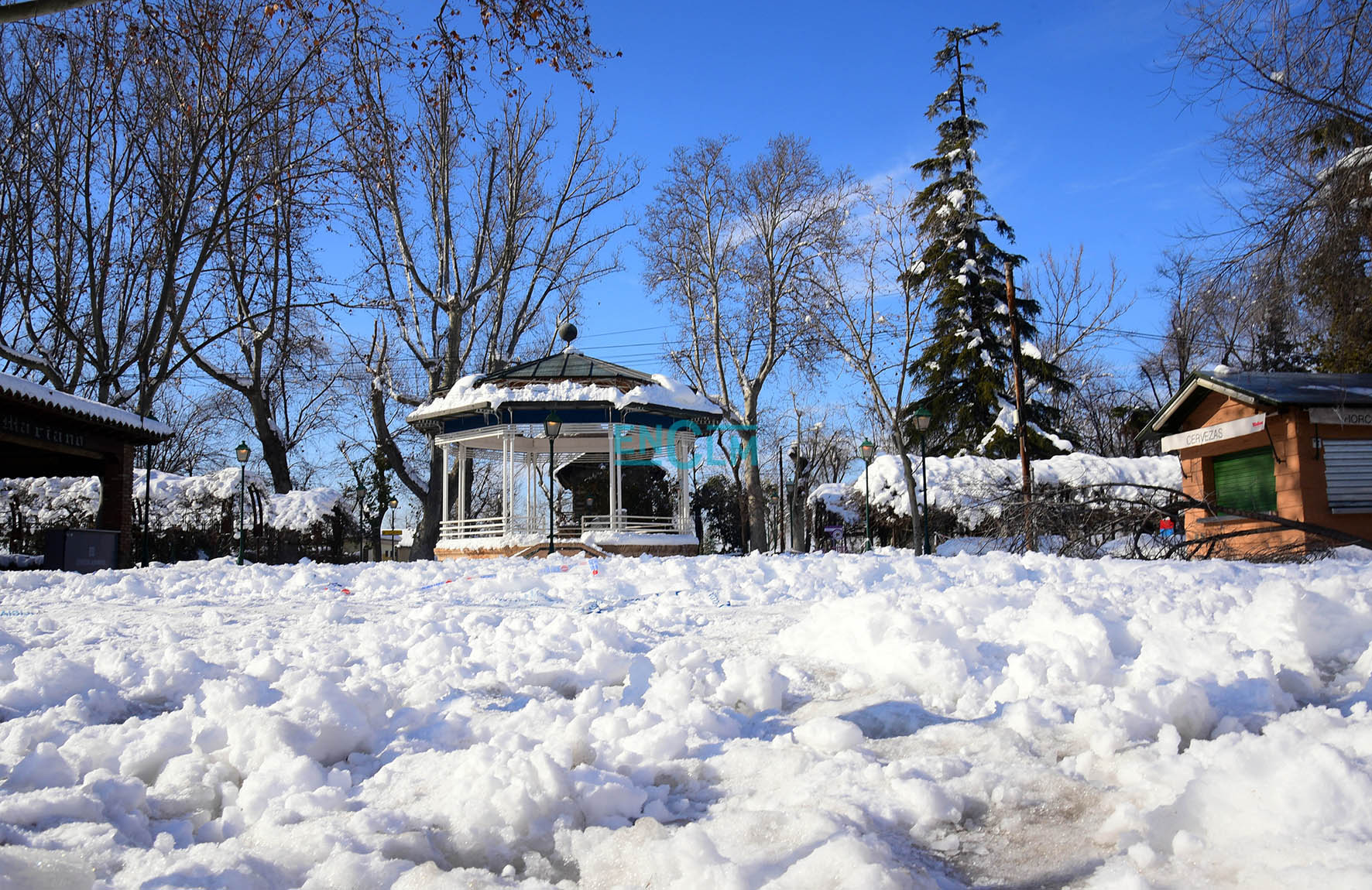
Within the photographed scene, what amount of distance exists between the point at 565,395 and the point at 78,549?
29.5ft

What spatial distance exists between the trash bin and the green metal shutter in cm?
1892

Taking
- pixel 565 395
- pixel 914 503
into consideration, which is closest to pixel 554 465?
pixel 565 395

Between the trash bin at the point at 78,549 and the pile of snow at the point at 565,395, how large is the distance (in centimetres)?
661

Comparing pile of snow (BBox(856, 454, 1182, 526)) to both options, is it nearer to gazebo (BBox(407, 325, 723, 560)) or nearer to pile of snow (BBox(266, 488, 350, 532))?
gazebo (BBox(407, 325, 723, 560))

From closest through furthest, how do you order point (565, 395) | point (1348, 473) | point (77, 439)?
point (1348, 473) < point (77, 439) < point (565, 395)

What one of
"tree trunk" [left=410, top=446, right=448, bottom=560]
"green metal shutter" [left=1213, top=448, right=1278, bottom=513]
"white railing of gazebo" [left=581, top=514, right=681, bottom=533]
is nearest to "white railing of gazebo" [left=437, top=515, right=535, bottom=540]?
"white railing of gazebo" [left=581, top=514, right=681, bottom=533]

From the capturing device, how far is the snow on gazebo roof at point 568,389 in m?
18.6

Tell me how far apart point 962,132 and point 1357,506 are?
17.8 m

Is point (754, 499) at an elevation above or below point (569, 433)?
below

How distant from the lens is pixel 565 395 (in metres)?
18.7

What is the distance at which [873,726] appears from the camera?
3.12m

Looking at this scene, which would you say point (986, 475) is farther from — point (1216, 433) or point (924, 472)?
point (1216, 433)

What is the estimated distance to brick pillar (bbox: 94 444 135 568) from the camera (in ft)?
56.5

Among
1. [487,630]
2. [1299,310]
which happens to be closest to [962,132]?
[1299,310]
